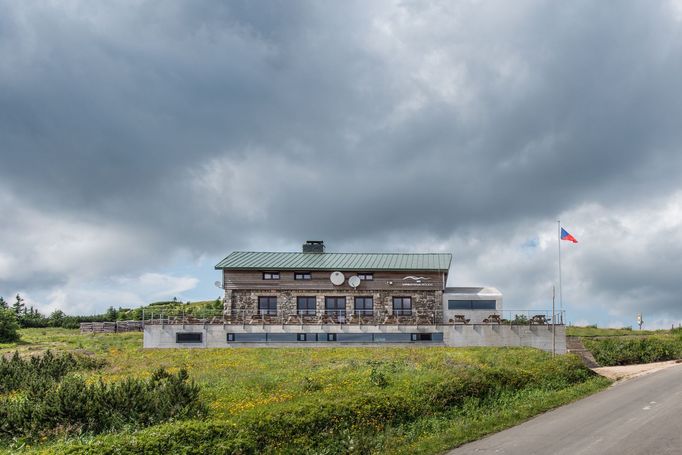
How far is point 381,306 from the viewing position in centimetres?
5247

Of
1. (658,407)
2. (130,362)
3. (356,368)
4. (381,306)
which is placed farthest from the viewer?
(381,306)

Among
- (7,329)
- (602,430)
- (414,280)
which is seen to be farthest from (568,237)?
(7,329)

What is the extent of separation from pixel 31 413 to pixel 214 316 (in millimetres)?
33242

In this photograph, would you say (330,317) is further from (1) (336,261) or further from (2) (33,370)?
(2) (33,370)

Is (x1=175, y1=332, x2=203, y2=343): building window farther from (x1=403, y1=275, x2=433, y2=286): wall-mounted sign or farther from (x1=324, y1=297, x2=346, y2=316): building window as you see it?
(x1=403, y1=275, x2=433, y2=286): wall-mounted sign

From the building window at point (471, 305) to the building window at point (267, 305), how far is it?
14.3m

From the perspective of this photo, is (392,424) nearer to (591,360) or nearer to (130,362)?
(130,362)

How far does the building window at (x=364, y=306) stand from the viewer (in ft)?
172

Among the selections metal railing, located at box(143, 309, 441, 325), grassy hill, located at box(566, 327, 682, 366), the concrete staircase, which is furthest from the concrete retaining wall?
grassy hill, located at box(566, 327, 682, 366)

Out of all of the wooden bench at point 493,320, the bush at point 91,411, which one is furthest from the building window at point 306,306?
the bush at point 91,411

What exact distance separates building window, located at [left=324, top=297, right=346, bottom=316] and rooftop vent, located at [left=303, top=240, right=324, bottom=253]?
20.8 feet

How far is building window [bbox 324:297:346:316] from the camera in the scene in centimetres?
5247

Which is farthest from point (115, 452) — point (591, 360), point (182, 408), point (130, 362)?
point (591, 360)

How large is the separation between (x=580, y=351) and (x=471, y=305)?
347 inches
